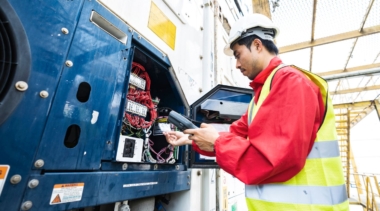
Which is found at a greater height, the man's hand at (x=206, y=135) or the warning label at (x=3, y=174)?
the man's hand at (x=206, y=135)

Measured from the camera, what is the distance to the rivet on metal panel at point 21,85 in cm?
54

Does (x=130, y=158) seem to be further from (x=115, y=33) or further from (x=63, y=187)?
(x=115, y=33)

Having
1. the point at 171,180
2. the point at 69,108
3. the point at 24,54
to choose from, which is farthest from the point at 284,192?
the point at 24,54

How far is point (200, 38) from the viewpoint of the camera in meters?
1.89

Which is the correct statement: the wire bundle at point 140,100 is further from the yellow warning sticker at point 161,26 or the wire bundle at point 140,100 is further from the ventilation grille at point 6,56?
the ventilation grille at point 6,56

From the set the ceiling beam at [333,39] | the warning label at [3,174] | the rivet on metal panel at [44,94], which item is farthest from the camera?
the ceiling beam at [333,39]

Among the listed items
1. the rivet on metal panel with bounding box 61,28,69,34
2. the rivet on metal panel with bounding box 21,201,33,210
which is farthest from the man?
the rivet on metal panel with bounding box 61,28,69,34

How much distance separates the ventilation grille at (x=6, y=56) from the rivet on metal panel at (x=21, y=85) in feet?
0.05

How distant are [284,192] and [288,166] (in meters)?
0.13

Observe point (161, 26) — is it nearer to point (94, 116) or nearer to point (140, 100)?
point (140, 100)

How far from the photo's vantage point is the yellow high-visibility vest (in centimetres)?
63

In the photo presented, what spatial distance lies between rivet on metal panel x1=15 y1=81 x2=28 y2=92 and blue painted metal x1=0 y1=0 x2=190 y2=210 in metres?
0.02

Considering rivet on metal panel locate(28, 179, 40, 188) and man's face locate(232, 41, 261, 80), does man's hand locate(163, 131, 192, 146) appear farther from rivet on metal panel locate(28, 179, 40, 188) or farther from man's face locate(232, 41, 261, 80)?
rivet on metal panel locate(28, 179, 40, 188)

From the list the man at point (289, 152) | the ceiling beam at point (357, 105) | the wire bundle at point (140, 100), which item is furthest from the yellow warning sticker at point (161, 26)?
the ceiling beam at point (357, 105)
